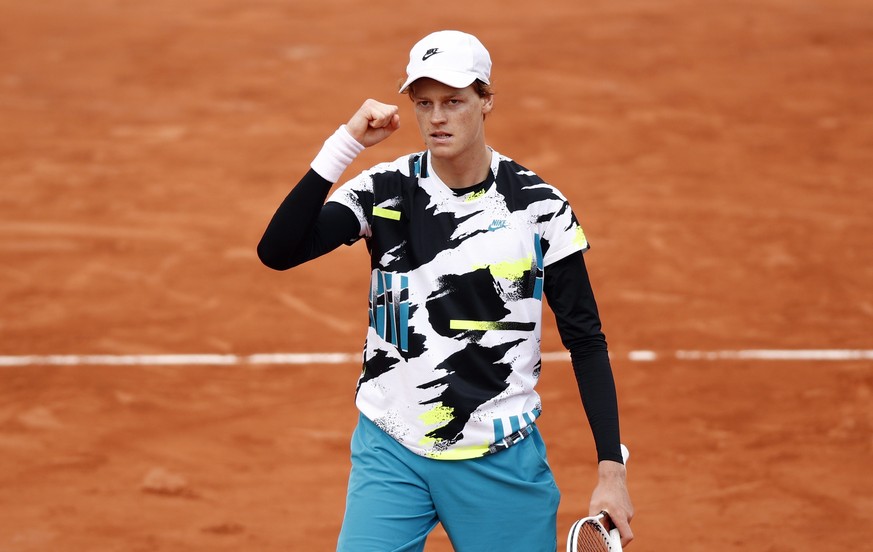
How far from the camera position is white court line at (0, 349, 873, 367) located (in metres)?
8.88

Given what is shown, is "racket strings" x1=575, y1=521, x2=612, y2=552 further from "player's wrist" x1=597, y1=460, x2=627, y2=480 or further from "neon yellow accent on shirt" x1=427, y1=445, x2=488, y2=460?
"neon yellow accent on shirt" x1=427, y1=445, x2=488, y2=460

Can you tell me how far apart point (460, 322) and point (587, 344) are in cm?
42

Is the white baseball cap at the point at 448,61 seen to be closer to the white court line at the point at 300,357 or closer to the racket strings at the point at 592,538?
the racket strings at the point at 592,538

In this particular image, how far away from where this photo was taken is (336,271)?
34.5 feet

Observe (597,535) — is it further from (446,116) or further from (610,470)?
(446,116)

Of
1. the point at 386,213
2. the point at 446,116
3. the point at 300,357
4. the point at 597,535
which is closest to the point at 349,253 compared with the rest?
the point at 300,357

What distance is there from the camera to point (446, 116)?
3770 mm

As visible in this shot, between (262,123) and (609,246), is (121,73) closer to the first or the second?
(262,123)

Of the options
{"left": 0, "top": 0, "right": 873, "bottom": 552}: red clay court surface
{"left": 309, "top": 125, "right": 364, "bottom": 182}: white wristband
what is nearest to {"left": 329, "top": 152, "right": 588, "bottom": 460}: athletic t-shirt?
{"left": 309, "top": 125, "right": 364, "bottom": 182}: white wristband

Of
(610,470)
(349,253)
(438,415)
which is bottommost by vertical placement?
(349,253)

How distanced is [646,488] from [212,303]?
4.11 m

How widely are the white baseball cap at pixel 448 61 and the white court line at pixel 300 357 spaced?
527 cm

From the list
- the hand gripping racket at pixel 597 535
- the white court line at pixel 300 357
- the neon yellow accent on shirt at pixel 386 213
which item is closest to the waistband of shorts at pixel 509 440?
the hand gripping racket at pixel 597 535

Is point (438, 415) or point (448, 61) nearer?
point (448, 61)
